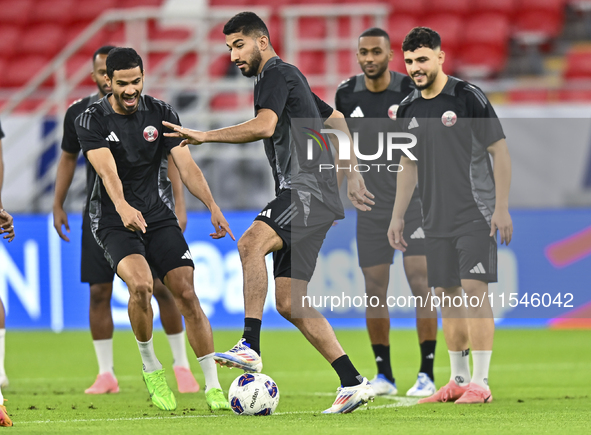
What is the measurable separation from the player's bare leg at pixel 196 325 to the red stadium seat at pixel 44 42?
1244cm

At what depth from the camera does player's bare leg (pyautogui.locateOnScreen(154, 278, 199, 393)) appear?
6.88 meters

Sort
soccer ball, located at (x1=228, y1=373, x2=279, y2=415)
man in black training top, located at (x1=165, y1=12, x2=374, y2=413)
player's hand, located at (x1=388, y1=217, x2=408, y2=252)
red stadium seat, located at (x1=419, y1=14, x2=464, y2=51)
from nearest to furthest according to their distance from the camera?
man in black training top, located at (x1=165, y1=12, x2=374, y2=413)
soccer ball, located at (x1=228, y1=373, x2=279, y2=415)
player's hand, located at (x1=388, y1=217, x2=408, y2=252)
red stadium seat, located at (x1=419, y1=14, x2=464, y2=51)

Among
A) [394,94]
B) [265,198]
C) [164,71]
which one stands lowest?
[265,198]

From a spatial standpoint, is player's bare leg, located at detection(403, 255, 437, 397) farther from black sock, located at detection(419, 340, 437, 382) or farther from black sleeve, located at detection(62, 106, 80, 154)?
black sleeve, located at detection(62, 106, 80, 154)

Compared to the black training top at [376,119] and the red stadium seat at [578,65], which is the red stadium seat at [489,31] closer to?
the red stadium seat at [578,65]

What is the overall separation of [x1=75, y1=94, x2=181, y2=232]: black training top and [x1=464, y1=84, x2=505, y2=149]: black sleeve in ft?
6.26

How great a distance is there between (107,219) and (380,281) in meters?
2.12

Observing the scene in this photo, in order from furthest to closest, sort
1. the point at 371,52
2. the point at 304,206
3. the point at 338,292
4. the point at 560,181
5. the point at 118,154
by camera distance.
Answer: the point at 560,181 < the point at 338,292 < the point at 371,52 < the point at 118,154 < the point at 304,206

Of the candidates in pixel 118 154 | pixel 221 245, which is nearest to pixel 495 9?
pixel 221 245

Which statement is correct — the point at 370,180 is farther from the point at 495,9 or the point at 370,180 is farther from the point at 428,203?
the point at 495,9

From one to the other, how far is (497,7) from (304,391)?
38.1 ft

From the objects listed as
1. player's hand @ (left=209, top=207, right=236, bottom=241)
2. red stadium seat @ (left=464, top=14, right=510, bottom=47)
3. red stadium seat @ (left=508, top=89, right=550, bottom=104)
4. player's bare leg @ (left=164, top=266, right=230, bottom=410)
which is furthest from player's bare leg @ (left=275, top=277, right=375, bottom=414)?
red stadium seat @ (left=464, top=14, right=510, bottom=47)

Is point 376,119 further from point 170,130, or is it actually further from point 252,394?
point 252,394

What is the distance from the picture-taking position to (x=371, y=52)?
6680mm
